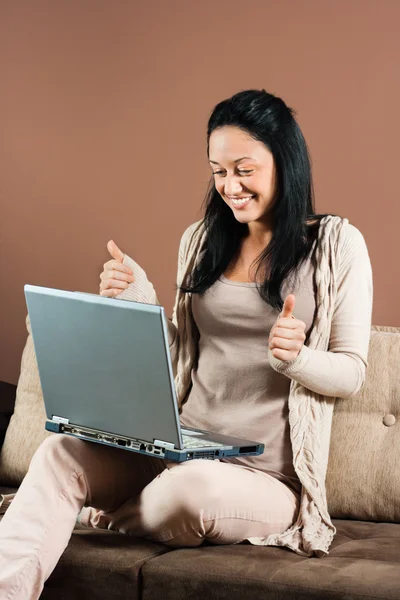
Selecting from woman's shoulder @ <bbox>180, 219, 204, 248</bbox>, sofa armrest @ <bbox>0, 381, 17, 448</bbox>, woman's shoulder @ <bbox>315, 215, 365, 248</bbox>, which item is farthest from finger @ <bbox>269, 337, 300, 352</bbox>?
sofa armrest @ <bbox>0, 381, 17, 448</bbox>

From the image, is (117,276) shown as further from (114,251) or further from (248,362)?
(248,362)

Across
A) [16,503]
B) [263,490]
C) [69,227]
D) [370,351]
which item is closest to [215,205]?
[370,351]

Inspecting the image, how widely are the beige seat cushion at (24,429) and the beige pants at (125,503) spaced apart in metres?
0.58

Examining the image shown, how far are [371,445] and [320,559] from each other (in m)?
0.41

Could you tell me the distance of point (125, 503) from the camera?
5.72 ft

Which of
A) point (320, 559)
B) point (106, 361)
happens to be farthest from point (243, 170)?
point (320, 559)

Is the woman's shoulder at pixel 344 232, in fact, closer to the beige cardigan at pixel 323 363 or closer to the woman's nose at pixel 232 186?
the beige cardigan at pixel 323 363

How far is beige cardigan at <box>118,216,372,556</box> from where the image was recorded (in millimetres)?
1693

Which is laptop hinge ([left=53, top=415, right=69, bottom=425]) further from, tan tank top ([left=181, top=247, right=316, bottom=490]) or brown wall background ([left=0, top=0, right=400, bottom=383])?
brown wall background ([left=0, top=0, right=400, bottom=383])

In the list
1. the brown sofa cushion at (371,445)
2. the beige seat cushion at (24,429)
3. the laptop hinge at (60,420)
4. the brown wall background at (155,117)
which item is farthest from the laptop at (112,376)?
the brown wall background at (155,117)

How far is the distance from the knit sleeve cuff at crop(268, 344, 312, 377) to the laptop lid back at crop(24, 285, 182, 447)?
0.26 meters

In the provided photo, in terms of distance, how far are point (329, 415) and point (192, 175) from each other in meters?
1.15

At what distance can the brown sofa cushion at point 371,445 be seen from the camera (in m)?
1.93

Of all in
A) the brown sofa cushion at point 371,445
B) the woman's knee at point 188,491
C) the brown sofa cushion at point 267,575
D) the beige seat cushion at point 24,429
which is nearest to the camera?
the brown sofa cushion at point 267,575
